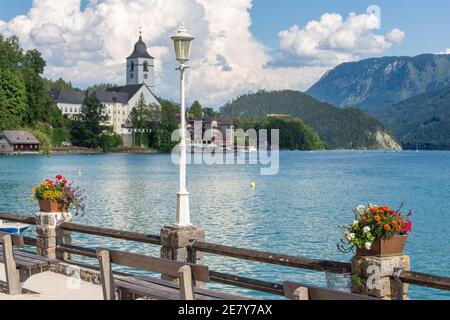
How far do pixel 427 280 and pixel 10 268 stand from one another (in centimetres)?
653

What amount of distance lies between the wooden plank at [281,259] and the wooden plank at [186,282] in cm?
220

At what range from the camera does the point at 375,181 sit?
8669 cm

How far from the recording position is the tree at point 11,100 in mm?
133625

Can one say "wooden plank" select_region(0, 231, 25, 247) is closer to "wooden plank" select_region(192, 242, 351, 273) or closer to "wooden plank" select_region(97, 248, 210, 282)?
"wooden plank" select_region(97, 248, 210, 282)

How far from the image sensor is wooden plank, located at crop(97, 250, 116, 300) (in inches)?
360

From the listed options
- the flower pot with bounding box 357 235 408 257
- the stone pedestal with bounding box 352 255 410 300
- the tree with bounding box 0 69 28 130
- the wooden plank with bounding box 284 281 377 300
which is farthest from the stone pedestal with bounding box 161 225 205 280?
the tree with bounding box 0 69 28 130

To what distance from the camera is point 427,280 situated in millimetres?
8445

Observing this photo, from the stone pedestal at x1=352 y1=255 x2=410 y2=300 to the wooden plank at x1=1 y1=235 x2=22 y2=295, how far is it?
5473 mm

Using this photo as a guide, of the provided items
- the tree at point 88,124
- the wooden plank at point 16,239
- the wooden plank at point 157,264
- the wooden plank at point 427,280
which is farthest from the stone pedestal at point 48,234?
the tree at point 88,124

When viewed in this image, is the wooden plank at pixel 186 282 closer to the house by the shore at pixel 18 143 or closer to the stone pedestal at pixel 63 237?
the stone pedestal at pixel 63 237

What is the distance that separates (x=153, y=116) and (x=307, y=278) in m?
164

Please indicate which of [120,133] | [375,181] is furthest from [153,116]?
[375,181]

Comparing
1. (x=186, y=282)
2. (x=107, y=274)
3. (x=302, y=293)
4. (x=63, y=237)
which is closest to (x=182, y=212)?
(x=107, y=274)
